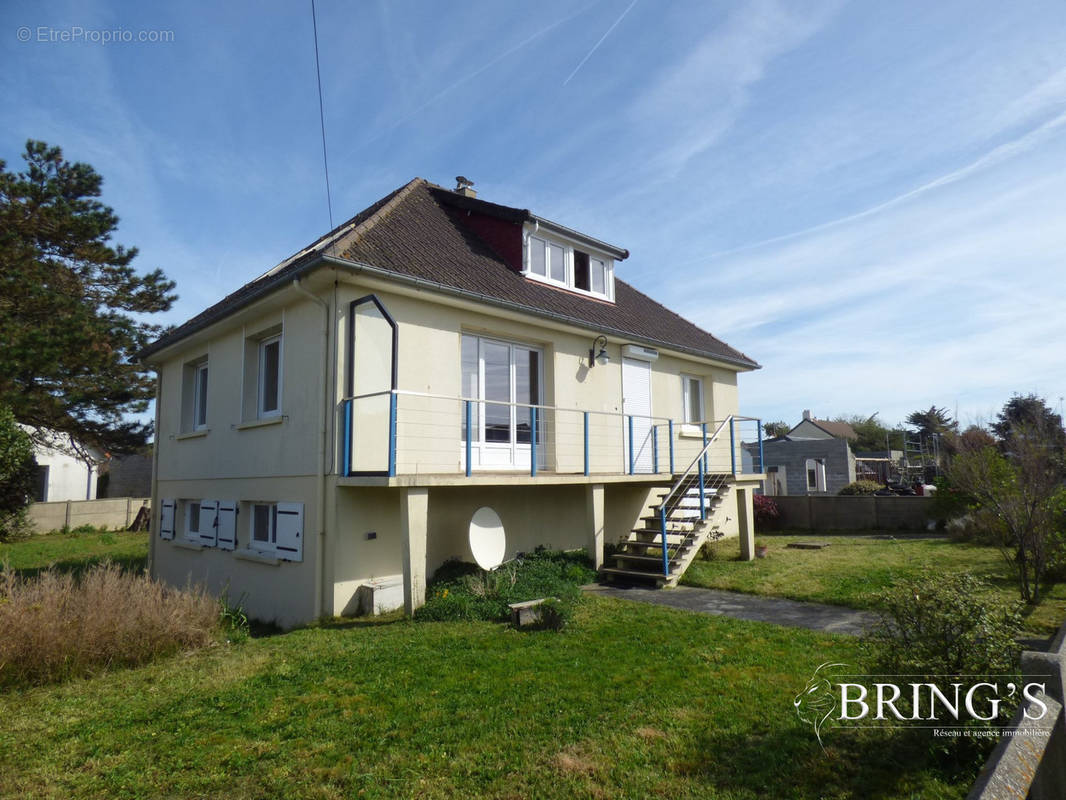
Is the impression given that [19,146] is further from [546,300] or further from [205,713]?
[205,713]

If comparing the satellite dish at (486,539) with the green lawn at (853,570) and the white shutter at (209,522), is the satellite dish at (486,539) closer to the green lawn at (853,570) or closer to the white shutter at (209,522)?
the green lawn at (853,570)

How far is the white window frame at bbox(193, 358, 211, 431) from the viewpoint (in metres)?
12.8

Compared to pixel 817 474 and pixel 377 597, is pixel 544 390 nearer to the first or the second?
pixel 377 597

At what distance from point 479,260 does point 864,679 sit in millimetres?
9039

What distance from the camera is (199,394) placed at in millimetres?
12984

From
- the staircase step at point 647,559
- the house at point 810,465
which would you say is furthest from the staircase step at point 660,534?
the house at point 810,465

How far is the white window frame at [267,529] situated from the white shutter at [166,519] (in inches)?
135

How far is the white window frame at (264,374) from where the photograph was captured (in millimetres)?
9930

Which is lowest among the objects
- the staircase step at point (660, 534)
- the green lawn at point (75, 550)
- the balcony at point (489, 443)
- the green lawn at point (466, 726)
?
the green lawn at point (75, 550)

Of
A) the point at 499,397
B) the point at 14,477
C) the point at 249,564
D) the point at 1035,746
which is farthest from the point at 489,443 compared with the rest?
the point at 14,477

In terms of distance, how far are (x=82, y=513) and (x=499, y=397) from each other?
21811mm

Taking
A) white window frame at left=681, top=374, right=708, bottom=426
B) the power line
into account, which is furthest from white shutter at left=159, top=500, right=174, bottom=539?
white window frame at left=681, top=374, right=708, bottom=426

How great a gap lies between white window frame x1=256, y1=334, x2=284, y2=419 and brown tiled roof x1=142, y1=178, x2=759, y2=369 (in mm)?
810

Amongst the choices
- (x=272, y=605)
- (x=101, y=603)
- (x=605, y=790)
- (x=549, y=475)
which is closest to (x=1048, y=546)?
(x=549, y=475)
